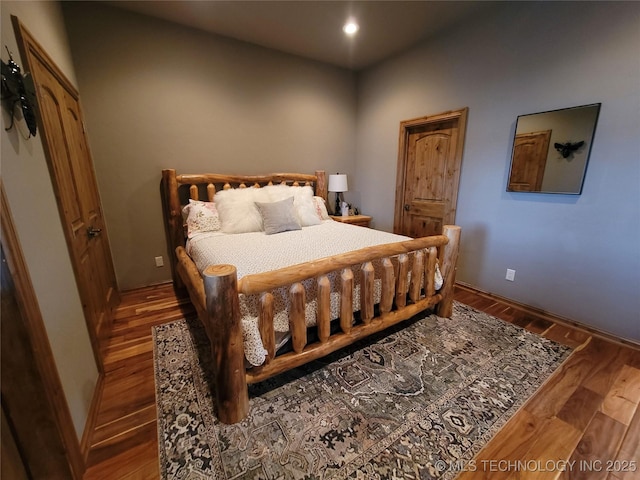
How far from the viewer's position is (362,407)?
1.42 meters

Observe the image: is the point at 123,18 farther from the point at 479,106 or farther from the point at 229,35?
the point at 479,106

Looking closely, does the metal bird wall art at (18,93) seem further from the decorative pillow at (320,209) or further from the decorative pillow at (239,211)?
the decorative pillow at (320,209)

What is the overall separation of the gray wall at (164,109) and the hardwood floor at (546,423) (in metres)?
1.39

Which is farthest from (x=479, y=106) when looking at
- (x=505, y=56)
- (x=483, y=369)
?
(x=483, y=369)

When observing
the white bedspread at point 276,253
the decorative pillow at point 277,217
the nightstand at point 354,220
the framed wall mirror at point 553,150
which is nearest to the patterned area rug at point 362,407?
the white bedspread at point 276,253

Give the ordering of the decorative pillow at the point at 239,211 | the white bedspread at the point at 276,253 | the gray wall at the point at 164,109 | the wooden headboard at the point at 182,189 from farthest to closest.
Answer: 1. the wooden headboard at the point at 182,189
2. the decorative pillow at the point at 239,211
3. the gray wall at the point at 164,109
4. the white bedspread at the point at 276,253

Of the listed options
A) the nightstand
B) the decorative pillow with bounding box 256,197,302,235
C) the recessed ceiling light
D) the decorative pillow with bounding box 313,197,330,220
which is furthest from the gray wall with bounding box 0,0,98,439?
Answer: the nightstand

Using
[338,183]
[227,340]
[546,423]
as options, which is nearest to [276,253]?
[227,340]

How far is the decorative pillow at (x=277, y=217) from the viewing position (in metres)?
2.48

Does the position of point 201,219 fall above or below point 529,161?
below

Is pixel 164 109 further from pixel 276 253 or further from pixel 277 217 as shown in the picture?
pixel 276 253

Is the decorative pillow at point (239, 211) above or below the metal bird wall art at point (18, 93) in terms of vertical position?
below

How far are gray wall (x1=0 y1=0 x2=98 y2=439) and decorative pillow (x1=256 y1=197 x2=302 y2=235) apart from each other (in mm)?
1402

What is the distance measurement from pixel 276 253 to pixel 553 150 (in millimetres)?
2403
